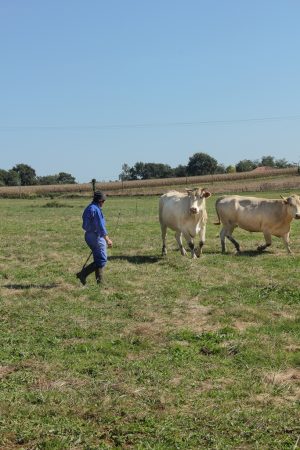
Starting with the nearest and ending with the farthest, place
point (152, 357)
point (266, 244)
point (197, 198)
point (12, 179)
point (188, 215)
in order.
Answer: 1. point (152, 357)
2. point (197, 198)
3. point (188, 215)
4. point (266, 244)
5. point (12, 179)

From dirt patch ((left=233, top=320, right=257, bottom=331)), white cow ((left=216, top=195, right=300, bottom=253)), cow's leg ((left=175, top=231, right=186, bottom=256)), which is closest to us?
dirt patch ((left=233, top=320, right=257, bottom=331))

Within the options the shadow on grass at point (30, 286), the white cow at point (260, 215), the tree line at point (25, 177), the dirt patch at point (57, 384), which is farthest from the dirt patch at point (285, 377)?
the tree line at point (25, 177)

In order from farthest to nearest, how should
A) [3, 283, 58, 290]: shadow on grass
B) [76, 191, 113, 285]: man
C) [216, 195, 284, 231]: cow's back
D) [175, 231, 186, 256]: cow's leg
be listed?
[216, 195, 284, 231]: cow's back < [175, 231, 186, 256]: cow's leg < [76, 191, 113, 285]: man < [3, 283, 58, 290]: shadow on grass

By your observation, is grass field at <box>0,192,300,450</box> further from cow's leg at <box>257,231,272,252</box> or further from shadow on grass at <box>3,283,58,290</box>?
cow's leg at <box>257,231,272,252</box>

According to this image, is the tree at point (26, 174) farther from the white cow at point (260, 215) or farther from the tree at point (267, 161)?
the white cow at point (260, 215)

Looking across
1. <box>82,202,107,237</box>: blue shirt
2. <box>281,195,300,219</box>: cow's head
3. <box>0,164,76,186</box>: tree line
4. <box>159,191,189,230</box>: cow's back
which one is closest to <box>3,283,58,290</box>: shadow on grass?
<box>82,202,107,237</box>: blue shirt

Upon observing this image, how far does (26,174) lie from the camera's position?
405ft

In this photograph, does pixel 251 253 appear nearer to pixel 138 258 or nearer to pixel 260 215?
pixel 260 215

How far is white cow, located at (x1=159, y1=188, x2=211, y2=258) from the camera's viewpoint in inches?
589

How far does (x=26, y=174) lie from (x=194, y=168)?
3718cm

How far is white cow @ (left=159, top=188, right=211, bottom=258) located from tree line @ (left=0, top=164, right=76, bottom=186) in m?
94.2

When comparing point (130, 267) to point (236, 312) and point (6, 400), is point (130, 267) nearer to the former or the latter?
point (236, 312)

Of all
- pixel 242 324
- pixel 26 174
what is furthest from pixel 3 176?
pixel 242 324

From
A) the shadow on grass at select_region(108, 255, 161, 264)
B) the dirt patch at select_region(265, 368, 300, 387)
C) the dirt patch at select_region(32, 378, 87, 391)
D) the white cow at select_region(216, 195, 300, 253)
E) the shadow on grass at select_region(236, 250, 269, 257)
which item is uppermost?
the white cow at select_region(216, 195, 300, 253)
